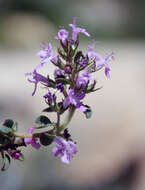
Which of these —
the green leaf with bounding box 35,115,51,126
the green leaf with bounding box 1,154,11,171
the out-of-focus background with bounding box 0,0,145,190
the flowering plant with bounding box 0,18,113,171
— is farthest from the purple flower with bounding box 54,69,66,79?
the out-of-focus background with bounding box 0,0,145,190

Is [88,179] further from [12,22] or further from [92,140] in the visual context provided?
[12,22]

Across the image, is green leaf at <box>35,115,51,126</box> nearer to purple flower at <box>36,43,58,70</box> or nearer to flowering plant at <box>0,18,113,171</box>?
flowering plant at <box>0,18,113,171</box>

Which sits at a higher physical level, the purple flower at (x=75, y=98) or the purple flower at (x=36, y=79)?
the purple flower at (x=36, y=79)

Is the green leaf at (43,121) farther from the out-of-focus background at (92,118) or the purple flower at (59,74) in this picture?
the out-of-focus background at (92,118)

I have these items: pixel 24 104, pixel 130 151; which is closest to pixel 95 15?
pixel 24 104

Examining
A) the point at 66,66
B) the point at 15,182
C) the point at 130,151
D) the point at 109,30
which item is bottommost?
the point at 15,182

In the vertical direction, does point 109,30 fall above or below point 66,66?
above

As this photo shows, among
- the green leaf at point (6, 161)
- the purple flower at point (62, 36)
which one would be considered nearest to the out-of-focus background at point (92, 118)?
the green leaf at point (6, 161)
